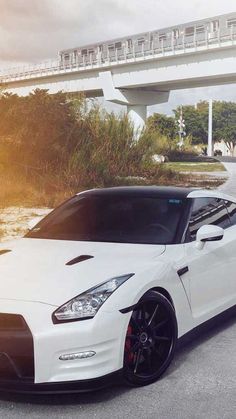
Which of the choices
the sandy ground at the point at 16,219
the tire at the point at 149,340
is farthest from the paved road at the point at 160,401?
the sandy ground at the point at 16,219

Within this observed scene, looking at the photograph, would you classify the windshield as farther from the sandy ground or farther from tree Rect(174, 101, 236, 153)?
tree Rect(174, 101, 236, 153)

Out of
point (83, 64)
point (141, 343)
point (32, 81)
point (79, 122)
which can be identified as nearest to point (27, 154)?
point (79, 122)

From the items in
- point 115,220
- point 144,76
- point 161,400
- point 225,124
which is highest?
point 144,76

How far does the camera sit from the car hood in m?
4.27

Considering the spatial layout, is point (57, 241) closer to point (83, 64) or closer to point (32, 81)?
point (83, 64)

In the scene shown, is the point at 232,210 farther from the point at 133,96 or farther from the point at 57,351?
the point at 133,96

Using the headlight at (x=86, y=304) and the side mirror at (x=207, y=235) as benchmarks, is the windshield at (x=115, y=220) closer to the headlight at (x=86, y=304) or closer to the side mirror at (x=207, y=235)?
the side mirror at (x=207, y=235)

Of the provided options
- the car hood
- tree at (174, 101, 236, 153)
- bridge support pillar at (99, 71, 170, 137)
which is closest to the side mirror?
the car hood

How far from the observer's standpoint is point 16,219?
1602 cm

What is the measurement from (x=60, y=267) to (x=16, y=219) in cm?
1163

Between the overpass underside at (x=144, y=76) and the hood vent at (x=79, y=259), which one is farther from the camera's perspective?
the overpass underside at (x=144, y=76)

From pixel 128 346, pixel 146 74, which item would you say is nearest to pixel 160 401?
pixel 128 346

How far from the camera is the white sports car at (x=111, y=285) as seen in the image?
405 centimetres

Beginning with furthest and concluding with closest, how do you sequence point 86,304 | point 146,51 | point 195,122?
point 195,122 < point 146,51 < point 86,304
